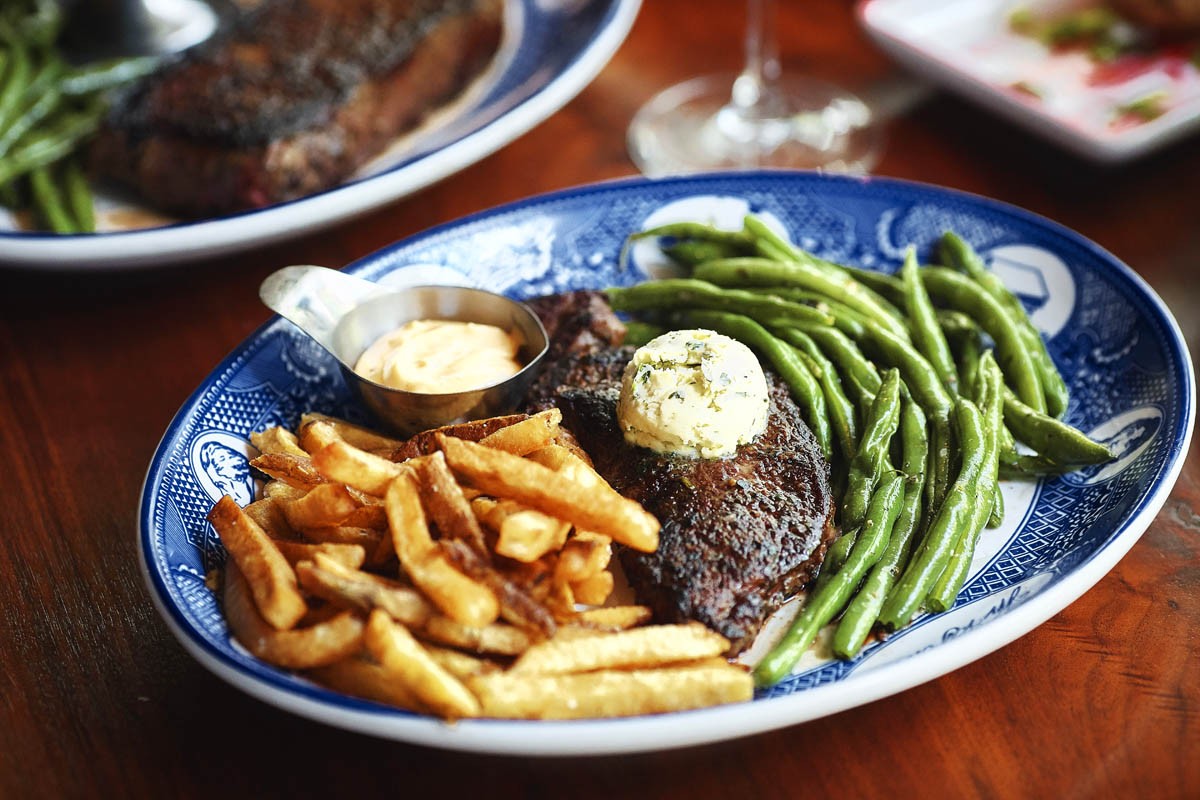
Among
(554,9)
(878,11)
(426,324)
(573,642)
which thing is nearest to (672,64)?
(554,9)

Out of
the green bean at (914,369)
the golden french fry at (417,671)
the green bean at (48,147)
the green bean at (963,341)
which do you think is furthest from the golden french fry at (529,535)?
the green bean at (48,147)

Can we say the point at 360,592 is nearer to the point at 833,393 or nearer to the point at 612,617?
the point at 612,617

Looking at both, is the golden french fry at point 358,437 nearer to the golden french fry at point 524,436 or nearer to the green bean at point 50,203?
the golden french fry at point 524,436

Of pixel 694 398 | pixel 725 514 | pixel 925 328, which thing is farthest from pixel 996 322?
pixel 725 514

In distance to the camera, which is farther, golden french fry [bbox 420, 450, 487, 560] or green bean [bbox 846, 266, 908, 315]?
green bean [bbox 846, 266, 908, 315]

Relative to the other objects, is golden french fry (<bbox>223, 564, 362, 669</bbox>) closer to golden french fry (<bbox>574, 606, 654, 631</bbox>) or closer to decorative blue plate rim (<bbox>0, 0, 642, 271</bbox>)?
golden french fry (<bbox>574, 606, 654, 631</bbox>)

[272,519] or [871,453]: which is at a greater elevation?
[871,453]

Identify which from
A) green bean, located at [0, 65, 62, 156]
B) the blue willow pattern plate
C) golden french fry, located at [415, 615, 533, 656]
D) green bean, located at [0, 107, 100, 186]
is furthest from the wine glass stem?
golden french fry, located at [415, 615, 533, 656]
